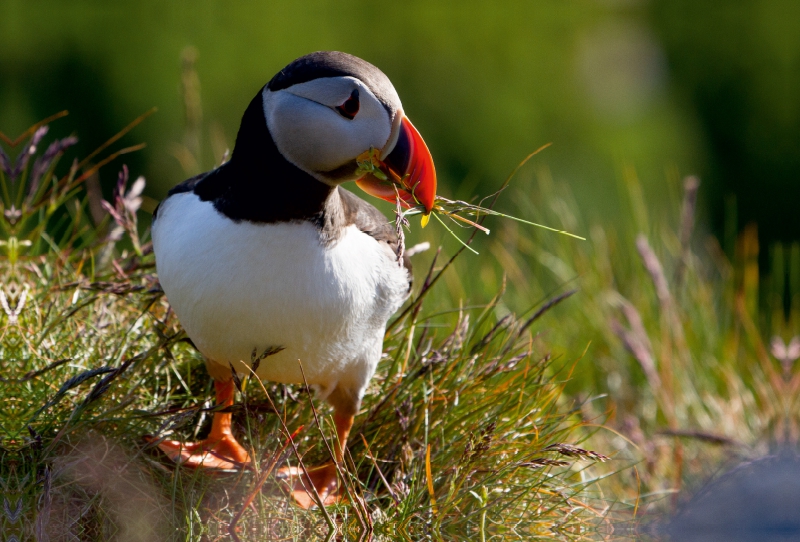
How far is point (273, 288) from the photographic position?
7.82 feet

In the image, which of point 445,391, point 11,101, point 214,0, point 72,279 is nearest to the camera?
point 445,391

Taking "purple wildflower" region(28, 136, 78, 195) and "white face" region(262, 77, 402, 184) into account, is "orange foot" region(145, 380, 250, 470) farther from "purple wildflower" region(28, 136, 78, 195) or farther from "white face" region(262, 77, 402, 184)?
"purple wildflower" region(28, 136, 78, 195)

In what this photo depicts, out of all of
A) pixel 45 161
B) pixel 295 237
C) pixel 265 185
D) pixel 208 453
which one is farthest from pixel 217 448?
pixel 45 161

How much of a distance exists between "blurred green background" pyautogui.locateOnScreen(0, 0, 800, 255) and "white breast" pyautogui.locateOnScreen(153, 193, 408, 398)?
14.5 feet

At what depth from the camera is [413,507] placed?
8.01 feet

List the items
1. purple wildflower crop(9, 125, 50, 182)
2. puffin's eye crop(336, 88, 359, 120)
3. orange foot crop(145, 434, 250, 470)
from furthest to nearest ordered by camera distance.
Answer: purple wildflower crop(9, 125, 50, 182) < orange foot crop(145, 434, 250, 470) < puffin's eye crop(336, 88, 359, 120)

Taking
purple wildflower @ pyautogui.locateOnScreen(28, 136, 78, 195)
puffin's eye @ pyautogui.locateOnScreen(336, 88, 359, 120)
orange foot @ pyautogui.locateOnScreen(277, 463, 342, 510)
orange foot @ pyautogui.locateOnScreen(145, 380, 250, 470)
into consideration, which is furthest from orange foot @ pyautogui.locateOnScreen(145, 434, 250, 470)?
purple wildflower @ pyautogui.locateOnScreen(28, 136, 78, 195)

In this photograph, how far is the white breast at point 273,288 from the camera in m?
2.38

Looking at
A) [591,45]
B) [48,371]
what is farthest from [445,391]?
[591,45]

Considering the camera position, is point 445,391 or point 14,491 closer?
point 14,491

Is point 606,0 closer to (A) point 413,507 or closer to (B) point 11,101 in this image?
(B) point 11,101

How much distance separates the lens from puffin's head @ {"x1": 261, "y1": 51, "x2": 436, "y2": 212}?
2.26 m

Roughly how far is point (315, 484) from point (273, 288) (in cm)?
69

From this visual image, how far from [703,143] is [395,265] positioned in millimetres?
10109
